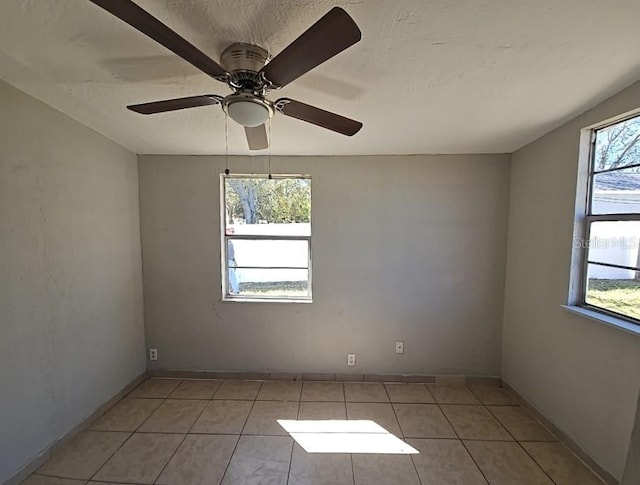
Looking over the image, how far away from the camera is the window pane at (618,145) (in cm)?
181

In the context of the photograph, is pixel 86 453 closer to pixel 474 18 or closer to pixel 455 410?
pixel 455 410

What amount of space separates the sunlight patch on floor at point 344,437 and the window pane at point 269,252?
4.57 ft

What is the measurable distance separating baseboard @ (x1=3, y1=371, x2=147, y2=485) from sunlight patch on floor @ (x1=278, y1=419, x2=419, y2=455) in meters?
1.47

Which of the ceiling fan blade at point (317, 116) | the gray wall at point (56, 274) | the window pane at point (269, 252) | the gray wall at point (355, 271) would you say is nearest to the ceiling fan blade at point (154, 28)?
the ceiling fan blade at point (317, 116)

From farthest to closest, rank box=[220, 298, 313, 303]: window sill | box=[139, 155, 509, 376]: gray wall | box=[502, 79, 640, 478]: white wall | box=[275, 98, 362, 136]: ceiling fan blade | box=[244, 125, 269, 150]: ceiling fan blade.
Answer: box=[220, 298, 313, 303]: window sill, box=[139, 155, 509, 376]: gray wall, box=[502, 79, 640, 478]: white wall, box=[244, 125, 269, 150]: ceiling fan blade, box=[275, 98, 362, 136]: ceiling fan blade

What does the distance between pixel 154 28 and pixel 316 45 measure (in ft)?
1.71

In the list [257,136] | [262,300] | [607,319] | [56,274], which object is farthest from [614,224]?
[56,274]

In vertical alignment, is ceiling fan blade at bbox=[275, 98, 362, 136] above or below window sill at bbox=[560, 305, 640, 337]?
above

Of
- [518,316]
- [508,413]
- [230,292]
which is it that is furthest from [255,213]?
[508,413]

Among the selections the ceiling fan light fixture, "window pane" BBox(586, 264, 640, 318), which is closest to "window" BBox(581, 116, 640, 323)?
"window pane" BBox(586, 264, 640, 318)

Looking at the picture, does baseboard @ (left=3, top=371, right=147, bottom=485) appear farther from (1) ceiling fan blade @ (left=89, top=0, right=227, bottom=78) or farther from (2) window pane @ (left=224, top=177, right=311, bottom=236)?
(1) ceiling fan blade @ (left=89, top=0, right=227, bottom=78)

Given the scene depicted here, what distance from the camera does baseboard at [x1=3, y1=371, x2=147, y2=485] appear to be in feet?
5.97

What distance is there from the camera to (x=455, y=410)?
2598 millimetres

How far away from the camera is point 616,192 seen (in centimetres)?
192
